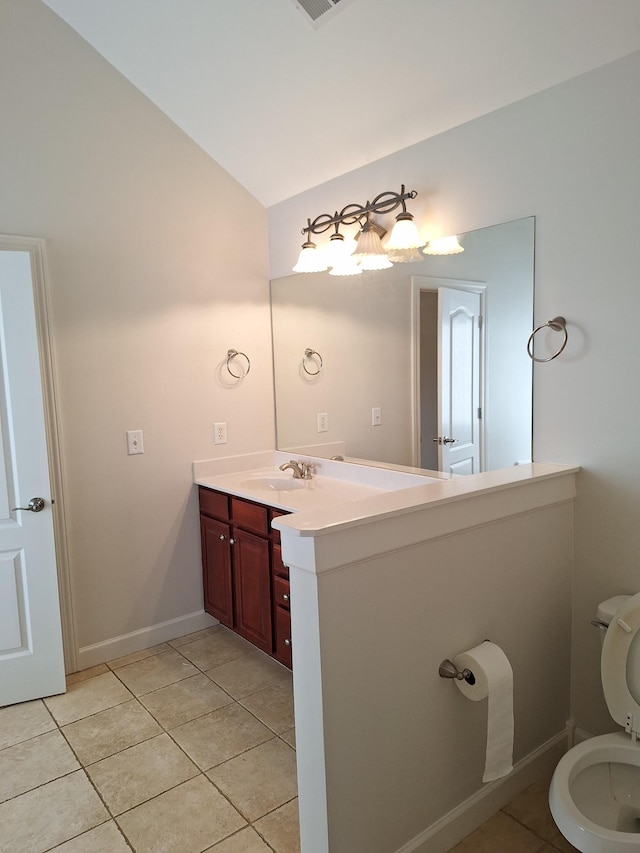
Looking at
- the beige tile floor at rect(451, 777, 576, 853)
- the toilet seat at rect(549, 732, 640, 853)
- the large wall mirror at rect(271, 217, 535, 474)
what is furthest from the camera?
the large wall mirror at rect(271, 217, 535, 474)

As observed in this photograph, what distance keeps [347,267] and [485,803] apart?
227 centimetres

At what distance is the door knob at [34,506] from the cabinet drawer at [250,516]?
0.86m

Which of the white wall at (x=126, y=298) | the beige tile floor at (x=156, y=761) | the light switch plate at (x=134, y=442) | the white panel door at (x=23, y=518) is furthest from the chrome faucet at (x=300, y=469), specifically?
the white panel door at (x=23, y=518)

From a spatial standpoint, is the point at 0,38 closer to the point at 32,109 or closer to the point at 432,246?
the point at 32,109

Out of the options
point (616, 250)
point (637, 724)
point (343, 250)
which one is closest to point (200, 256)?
point (343, 250)

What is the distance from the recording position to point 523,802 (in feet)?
6.41

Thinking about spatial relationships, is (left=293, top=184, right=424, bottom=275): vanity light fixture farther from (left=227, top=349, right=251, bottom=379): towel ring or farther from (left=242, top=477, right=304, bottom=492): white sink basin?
(left=242, top=477, right=304, bottom=492): white sink basin

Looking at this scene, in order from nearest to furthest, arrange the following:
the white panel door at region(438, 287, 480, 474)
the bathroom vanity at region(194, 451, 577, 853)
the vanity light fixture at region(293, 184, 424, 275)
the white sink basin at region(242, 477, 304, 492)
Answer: the bathroom vanity at region(194, 451, 577, 853)
the white panel door at region(438, 287, 480, 474)
the vanity light fixture at region(293, 184, 424, 275)
the white sink basin at region(242, 477, 304, 492)

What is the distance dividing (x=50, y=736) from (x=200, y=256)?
2.31 m

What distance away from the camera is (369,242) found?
8.55 ft

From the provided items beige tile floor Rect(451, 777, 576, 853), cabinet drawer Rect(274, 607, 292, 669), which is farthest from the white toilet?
cabinet drawer Rect(274, 607, 292, 669)

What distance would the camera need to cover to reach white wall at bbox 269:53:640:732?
1.85m

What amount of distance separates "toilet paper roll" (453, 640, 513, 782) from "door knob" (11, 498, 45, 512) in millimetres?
1822

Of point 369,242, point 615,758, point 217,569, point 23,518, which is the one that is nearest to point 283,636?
point 217,569
